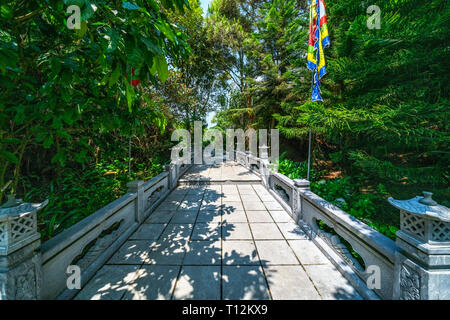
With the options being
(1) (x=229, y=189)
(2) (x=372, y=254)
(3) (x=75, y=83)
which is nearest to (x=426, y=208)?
(2) (x=372, y=254)

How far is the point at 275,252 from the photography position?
3.16 metres

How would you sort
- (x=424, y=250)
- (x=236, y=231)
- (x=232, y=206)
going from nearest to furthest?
1. (x=424, y=250)
2. (x=236, y=231)
3. (x=232, y=206)

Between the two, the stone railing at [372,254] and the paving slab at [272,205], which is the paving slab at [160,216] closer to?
the paving slab at [272,205]

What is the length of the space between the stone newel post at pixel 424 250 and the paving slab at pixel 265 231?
79.4 inches

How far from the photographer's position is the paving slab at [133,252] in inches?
116

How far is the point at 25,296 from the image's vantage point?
174cm

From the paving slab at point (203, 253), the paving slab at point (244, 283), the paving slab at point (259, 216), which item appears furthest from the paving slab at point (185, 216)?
the paving slab at point (244, 283)

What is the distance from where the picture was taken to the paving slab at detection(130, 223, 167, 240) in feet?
12.0

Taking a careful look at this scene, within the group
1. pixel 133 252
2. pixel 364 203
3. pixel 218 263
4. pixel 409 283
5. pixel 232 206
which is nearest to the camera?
pixel 409 283

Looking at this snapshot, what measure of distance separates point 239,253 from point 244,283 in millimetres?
668

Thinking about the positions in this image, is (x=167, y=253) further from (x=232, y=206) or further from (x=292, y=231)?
(x=292, y=231)

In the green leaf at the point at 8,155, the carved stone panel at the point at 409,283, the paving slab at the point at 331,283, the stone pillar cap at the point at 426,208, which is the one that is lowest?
the paving slab at the point at 331,283

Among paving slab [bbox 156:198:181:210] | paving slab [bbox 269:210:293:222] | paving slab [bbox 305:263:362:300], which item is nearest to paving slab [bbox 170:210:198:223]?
paving slab [bbox 156:198:181:210]
